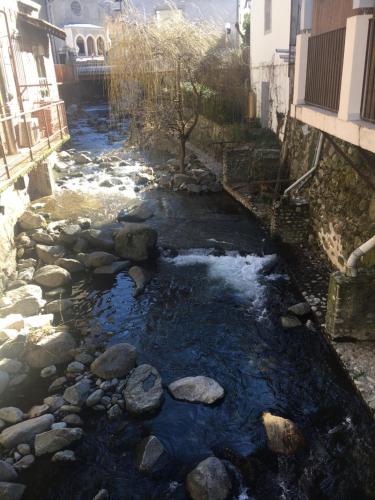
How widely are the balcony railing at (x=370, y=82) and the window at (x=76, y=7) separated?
47.1 metres

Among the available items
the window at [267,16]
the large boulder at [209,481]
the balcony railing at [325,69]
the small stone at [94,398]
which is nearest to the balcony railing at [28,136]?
the small stone at [94,398]

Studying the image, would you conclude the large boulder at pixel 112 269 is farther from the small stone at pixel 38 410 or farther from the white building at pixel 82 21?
the white building at pixel 82 21

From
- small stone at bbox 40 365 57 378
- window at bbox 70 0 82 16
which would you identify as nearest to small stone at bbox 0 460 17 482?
small stone at bbox 40 365 57 378

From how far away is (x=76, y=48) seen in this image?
41.6 meters

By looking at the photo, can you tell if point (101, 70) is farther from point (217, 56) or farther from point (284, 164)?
point (284, 164)

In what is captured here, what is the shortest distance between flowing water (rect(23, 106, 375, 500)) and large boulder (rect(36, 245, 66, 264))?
1374mm

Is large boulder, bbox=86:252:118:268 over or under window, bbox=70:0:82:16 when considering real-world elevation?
under

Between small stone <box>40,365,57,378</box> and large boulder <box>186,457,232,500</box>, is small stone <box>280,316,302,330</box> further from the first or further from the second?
small stone <box>40,365,57,378</box>

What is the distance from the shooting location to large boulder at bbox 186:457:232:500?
516 cm

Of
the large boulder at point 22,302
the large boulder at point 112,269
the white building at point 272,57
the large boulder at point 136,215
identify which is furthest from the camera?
the white building at point 272,57

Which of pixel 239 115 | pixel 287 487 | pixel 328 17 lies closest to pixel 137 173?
pixel 239 115

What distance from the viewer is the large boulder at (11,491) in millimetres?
5171

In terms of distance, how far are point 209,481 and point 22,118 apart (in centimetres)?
1216

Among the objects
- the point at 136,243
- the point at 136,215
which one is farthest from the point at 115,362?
the point at 136,215
